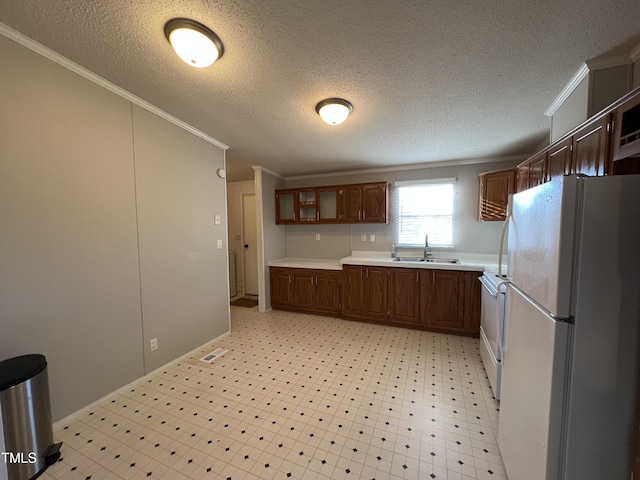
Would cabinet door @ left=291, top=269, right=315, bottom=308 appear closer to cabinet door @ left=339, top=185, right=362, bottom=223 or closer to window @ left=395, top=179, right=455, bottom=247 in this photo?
cabinet door @ left=339, top=185, right=362, bottom=223

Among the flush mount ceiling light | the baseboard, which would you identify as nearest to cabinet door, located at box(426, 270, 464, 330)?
the baseboard

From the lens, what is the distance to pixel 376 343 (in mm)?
3025

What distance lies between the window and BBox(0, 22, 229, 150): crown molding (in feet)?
10.1

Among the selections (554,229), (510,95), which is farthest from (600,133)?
(554,229)

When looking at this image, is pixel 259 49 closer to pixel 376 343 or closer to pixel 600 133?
pixel 600 133

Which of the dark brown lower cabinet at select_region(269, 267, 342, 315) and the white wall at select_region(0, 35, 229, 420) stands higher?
the white wall at select_region(0, 35, 229, 420)

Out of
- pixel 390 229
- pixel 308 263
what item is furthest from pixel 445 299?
pixel 308 263

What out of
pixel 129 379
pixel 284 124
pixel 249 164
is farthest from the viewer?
pixel 249 164

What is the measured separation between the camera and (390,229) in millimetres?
4117

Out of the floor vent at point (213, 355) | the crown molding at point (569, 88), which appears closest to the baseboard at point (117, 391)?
the floor vent at point (213, 355)

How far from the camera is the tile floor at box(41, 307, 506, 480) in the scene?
56.7 inches

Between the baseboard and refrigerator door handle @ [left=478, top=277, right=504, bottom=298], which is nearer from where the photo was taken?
the baseboard

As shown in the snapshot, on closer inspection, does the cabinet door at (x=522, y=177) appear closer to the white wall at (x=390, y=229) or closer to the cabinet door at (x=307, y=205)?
the white wall at (x=390, y=229)

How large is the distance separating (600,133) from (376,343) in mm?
2635
